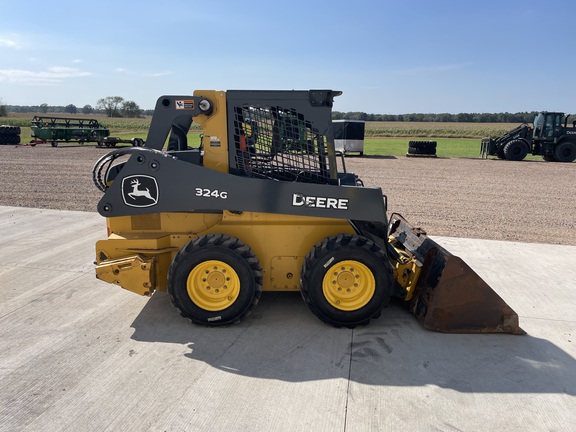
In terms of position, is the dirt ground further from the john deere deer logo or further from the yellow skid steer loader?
the john deere deer logo

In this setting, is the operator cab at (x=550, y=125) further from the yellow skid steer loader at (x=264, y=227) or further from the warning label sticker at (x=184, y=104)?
the warning label sticker at (x=184, y=104)

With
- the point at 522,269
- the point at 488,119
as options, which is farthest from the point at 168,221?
the point at 488,119

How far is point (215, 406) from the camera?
3.35 metres

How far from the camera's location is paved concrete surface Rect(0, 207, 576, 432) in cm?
324

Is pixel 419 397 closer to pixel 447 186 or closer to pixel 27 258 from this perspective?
pixel 27 258

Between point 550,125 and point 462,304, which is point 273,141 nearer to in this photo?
point 462,304

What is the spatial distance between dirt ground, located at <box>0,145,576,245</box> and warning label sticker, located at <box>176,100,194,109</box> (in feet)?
18.6

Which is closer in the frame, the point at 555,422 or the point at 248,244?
the point at 555,422

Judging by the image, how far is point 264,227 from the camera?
4715mm

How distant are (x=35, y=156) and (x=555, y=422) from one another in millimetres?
24113

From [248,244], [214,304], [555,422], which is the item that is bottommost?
[555,422]

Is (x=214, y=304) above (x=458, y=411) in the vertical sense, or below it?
above

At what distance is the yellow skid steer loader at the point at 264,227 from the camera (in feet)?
14.7

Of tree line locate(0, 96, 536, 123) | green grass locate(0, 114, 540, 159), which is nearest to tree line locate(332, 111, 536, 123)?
tree line locate(0, 96, 536, 123)
